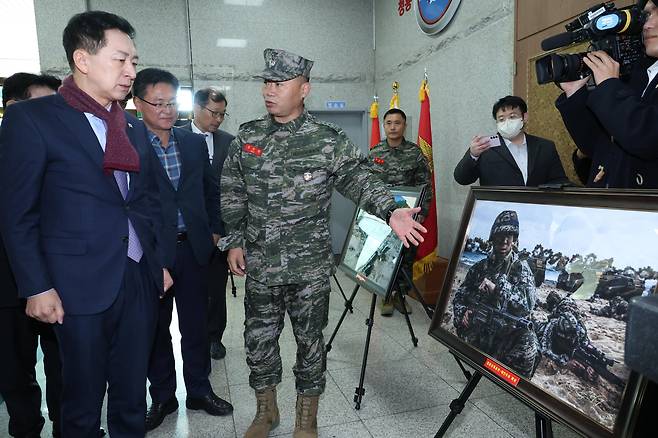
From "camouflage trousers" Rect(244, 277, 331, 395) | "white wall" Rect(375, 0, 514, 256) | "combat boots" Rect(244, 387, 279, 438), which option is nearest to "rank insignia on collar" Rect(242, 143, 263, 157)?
"camouflage trousers" Rect(244, 277, 331, 395)

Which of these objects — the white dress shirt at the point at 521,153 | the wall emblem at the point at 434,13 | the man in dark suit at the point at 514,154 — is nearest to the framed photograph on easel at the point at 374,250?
the man in dark suit at the point at 514,154

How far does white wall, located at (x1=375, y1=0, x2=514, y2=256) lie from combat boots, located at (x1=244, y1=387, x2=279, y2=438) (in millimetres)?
2558

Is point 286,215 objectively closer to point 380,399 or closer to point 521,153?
point 380,399

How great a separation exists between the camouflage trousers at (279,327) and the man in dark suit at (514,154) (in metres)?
1.34

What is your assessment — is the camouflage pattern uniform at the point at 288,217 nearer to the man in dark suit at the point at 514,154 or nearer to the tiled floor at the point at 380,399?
the tiled floor at the point at 380,399

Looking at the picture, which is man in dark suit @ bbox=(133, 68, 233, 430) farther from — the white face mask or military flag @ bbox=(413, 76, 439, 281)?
military flag @ bbox=(413, 76, 439, 281)

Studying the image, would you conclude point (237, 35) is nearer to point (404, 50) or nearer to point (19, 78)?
point (404, 50)

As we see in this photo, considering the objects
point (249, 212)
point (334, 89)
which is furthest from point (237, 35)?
point (249, 212)

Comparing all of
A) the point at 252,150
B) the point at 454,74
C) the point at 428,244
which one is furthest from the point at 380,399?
the point at 454,74

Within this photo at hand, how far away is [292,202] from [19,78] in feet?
4.24

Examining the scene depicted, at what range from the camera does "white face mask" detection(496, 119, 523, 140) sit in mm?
2367

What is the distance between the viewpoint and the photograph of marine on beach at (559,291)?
88cm

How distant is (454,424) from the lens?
186cm

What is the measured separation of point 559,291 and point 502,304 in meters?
0.18
